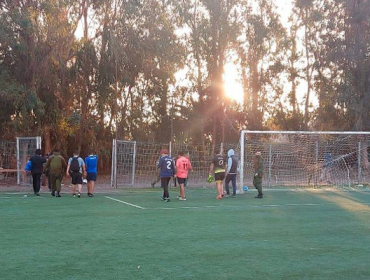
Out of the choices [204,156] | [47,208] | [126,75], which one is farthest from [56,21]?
[47,208]

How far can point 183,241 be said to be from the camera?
8.39m

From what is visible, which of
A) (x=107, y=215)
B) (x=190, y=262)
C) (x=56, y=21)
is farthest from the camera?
(x=56, y=21)

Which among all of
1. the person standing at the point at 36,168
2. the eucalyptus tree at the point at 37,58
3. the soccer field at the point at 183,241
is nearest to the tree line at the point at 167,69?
the eucalyptus tree at the point at 37,58

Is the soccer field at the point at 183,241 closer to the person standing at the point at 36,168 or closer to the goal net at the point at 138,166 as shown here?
the person standing at the point at 36,168

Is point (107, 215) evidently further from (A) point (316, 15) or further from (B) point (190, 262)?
(A) point (316, 15)

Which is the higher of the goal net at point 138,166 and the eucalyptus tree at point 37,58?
the eucalyptus tree at point 37,58

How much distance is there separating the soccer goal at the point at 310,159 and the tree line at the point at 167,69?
9774 millimetres

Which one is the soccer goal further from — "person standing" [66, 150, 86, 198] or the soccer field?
the soccer field

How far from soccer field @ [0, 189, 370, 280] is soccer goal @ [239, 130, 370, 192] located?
8.47 meters

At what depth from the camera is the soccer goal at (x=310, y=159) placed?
22984mm

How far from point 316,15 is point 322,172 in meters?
19.7

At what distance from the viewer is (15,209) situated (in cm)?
1298

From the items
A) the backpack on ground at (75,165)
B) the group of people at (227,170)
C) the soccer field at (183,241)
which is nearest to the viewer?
the soccer field at (183,241)

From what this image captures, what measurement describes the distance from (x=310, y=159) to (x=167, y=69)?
41.2 feet
